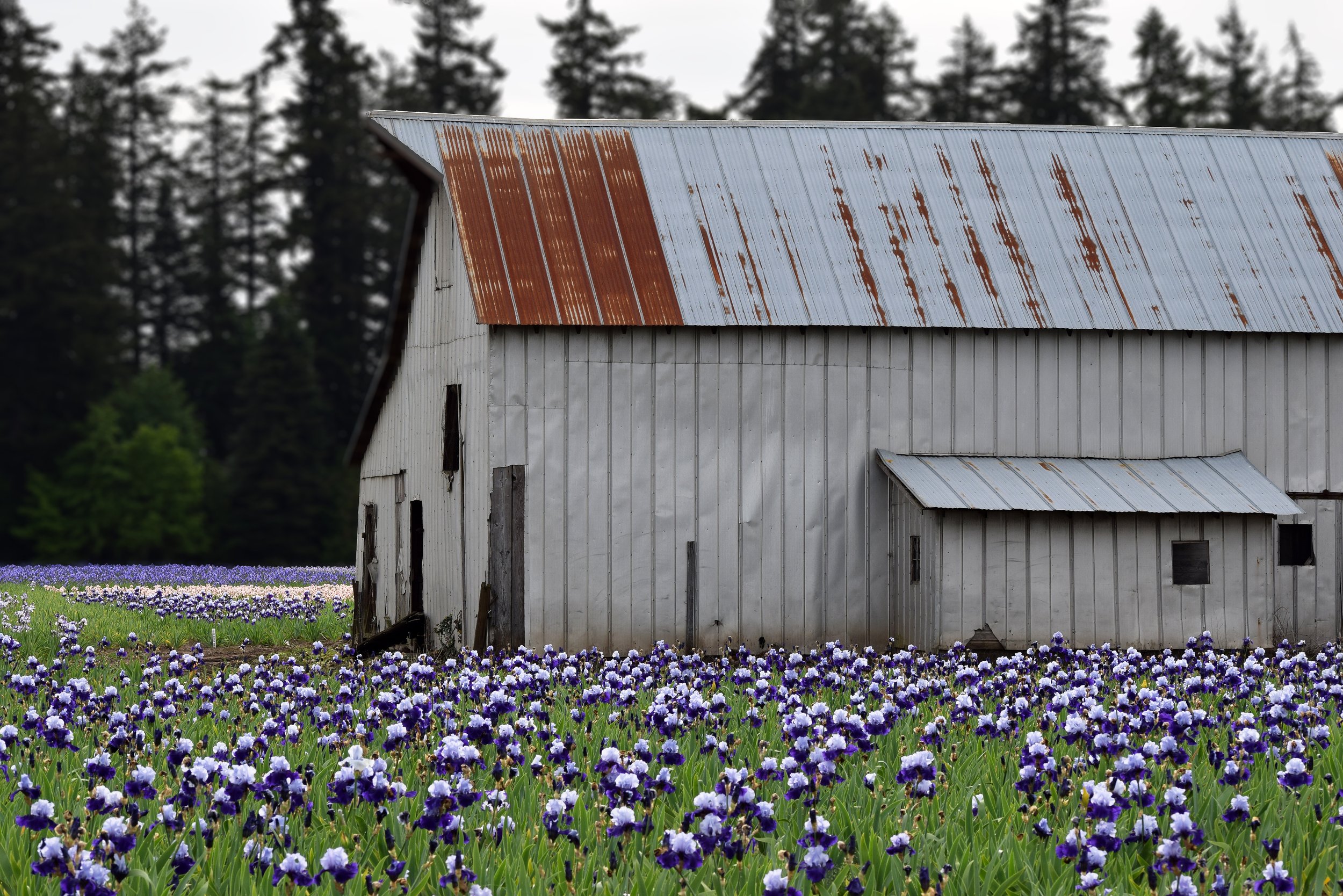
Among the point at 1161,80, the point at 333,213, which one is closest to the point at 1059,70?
the point at 1161,80

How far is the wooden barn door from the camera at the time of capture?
648 inches

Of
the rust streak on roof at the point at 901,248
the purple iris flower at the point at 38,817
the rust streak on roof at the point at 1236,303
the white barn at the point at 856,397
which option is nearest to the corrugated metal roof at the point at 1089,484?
the white barn at the point at 856,397

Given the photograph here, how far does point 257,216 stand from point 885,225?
4796 centimetres

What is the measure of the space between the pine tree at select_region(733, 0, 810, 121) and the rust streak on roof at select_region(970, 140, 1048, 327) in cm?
3910

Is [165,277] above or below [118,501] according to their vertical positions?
above

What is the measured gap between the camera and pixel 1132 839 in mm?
5711

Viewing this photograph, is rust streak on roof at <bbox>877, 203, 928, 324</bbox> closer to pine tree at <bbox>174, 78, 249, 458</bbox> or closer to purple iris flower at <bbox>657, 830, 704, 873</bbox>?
purple iris flower at <bbox>657, 830, 704, 873</bbox>

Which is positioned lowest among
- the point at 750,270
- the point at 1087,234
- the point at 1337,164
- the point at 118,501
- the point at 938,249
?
A: the point at 118,501

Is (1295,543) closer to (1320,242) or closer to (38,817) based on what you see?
(1320,242)

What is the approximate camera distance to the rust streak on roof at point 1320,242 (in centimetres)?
1855

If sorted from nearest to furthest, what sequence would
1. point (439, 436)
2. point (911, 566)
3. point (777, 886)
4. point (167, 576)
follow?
point (777, 886) < point (911, 566) < point (439, 436) < point (167, 576)

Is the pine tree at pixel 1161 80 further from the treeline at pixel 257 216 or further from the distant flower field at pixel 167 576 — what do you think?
the distant flower field at pixel 167 576

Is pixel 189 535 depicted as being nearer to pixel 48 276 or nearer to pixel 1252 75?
pixel 48 276

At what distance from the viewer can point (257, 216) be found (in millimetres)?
61906
